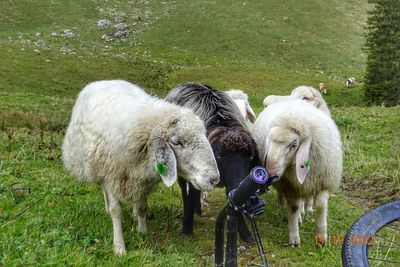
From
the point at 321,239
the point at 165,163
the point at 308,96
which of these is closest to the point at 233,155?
the point at 165,163

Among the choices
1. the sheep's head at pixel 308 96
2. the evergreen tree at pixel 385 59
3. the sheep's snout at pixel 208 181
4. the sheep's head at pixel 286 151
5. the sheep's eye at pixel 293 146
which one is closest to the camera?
the sheep's snout at pixel 208 181

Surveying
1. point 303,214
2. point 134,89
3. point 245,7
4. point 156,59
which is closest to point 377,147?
point 303,214

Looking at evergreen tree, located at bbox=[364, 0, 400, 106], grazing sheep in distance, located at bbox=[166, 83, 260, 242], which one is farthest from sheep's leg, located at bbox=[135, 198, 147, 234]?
evergreen tree, located at bbox=[364, 0, 400, 106]

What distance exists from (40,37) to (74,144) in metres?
40.8

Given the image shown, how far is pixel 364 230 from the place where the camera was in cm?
341

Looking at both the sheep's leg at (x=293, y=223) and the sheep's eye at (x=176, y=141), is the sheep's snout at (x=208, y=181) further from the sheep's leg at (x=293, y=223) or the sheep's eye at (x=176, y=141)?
the sheep's leg at (x=293, y=223)

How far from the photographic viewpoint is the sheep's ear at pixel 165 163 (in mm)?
4785

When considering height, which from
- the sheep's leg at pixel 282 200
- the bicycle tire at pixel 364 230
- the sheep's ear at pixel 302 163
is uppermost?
the bicycle tire at pixel 364 230

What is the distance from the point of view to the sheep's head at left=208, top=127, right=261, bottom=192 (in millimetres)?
5387

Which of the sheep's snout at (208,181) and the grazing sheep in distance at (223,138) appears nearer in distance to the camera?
the sheep's snout at (208,181)

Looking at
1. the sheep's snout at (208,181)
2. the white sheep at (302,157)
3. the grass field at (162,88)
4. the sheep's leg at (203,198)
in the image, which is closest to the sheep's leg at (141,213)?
the grass field at (162,88)

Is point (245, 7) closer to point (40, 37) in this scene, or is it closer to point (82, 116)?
point (40, 37)

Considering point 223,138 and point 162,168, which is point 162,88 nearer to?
point 223,138

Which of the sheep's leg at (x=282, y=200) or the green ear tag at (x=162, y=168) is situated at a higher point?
the green ear tag at (x=162, y=168)
